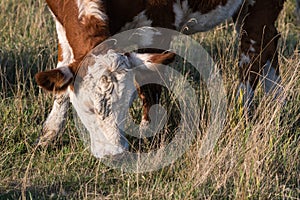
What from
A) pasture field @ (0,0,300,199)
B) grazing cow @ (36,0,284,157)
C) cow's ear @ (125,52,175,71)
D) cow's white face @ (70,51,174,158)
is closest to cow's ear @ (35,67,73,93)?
grazing cow @ (36,0,284,157)

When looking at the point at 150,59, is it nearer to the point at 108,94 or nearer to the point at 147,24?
the point at 108,94

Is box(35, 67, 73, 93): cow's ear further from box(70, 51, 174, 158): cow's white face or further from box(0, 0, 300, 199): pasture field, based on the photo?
box(0, 0, 300, 199): pasture field

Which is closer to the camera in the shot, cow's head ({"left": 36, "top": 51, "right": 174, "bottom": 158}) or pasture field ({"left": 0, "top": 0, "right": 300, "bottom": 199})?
pasture field ({"left": 0, "top": 0, "right": 300, "bottom": 199})

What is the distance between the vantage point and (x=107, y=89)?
4438 mm

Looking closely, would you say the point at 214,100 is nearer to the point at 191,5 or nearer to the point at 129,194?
the point at 191,5

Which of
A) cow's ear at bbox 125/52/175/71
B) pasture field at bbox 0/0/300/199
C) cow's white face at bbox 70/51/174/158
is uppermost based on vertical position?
cow's ear at bbox 125/52/175/71

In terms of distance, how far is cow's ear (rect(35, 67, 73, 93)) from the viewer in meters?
4.23

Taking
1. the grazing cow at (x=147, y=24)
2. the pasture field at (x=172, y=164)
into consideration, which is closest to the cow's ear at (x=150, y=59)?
the grazing cow at (x=147, y=24)

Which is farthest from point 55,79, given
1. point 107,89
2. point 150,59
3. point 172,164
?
point 172,164

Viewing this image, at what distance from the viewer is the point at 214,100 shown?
5516 mm

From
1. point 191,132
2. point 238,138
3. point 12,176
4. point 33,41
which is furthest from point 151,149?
point 33,41

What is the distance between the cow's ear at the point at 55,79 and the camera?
167 inches

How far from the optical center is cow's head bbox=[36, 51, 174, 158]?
4.43 m

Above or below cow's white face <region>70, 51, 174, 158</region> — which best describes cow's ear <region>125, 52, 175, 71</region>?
above
